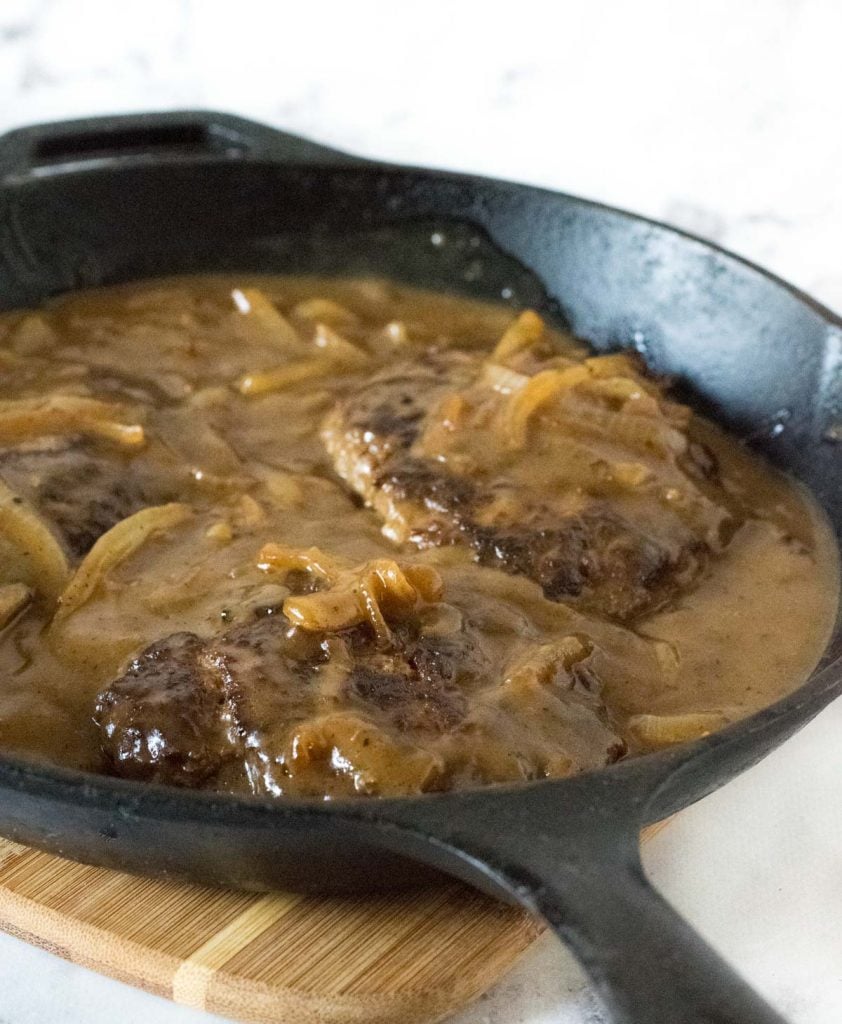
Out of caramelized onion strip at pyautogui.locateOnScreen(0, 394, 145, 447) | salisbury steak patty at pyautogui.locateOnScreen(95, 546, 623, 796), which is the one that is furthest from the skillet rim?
caramelized onion strip at pyautogui.locateOnScreen(0, 394, 145, 447)

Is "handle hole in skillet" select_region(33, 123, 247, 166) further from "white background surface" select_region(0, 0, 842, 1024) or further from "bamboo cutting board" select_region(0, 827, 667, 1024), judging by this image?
"bamboo cutting board" select_region(0, 827, 667, 1024)

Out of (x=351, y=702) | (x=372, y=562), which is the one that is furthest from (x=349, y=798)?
(x=372, y=562)

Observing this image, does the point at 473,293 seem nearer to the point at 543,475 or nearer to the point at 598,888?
the point at 543,475

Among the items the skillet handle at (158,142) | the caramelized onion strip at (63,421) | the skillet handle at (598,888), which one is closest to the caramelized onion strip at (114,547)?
the caramelized onion strip at (63,421)

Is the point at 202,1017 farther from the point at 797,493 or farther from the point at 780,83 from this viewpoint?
the point at 780,83

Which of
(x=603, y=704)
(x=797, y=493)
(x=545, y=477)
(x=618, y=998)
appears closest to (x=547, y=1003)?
(x=603, y=704)

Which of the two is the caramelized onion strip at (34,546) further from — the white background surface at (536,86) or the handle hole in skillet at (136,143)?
the white background surface at (536,86)
